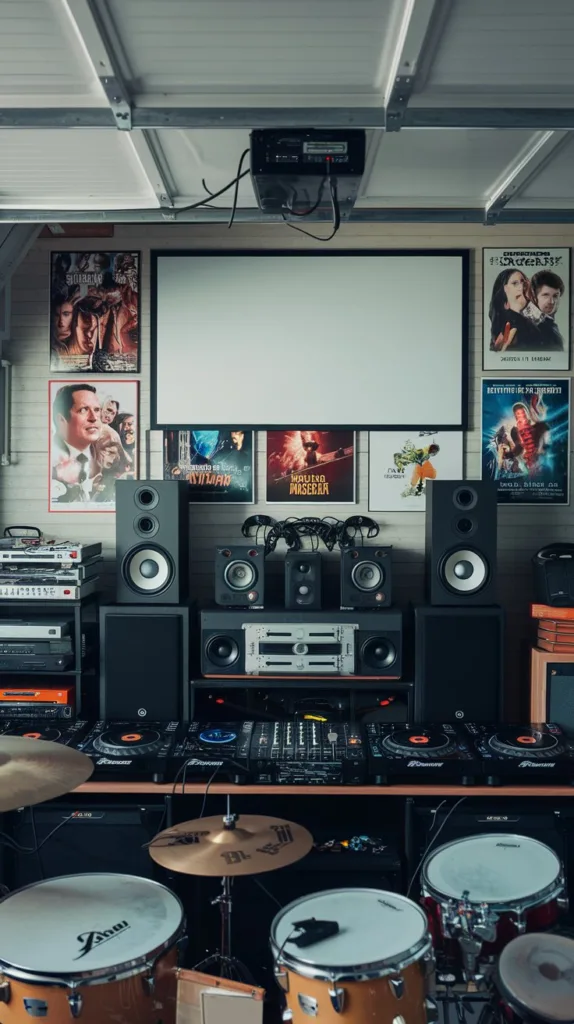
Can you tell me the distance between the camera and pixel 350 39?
5.57 feet

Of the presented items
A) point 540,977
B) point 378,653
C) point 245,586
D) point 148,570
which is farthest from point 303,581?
point 540,977

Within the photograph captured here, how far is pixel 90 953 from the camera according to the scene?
1844 mm

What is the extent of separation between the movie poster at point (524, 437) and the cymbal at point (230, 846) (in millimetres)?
1983

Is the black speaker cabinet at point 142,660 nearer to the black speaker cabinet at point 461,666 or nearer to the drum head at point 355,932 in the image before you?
the black speaker cabinet at point 461,666

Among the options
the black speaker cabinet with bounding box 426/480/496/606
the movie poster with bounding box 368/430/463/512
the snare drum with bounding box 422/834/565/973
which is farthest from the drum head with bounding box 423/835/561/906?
the movie poster with bounding box 368/430/463/512

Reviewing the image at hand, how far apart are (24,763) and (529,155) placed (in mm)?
2019

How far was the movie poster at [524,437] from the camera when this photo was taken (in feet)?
12.1

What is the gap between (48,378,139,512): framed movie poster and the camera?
147 inches

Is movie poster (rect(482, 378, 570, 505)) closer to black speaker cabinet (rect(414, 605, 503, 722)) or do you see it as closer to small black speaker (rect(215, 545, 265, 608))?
black speaker cabinet (rect(414, 605, 503, 722))

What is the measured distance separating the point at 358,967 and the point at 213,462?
7.51 feet

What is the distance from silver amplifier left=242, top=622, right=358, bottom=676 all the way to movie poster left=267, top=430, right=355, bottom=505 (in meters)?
0.71

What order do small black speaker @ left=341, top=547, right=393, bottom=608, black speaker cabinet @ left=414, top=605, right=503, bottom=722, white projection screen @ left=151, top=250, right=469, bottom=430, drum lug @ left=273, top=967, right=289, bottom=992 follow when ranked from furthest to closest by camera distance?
white projection screen @ left=151, top=250, right=469, bottom=430 → small black speaker @ left=341, top=547, right=393, bottom=608 → black speaker cabinet @ left=414, top=605, right=503, bottom=722 → drum lug @ left=273, top=967, right=289, bottom=992

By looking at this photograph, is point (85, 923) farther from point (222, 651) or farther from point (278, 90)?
point (278, 90)

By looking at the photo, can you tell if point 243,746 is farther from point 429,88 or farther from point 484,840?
point 429,88
